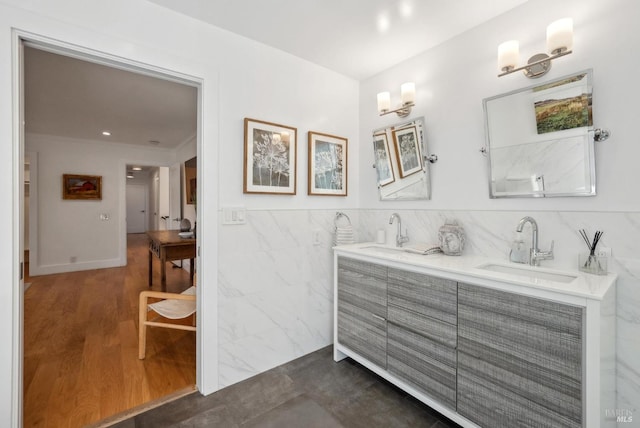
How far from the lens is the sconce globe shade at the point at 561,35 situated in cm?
139

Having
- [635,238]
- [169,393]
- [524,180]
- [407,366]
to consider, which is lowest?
[169,393]

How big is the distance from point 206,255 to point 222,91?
113 cm

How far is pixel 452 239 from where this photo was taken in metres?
1.93

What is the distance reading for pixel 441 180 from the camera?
6.97ft

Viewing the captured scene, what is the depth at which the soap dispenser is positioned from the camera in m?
1.67

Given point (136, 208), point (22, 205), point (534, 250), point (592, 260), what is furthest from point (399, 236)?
Result: point (136, 208)

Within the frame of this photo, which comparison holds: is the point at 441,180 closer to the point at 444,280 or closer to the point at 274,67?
the point at 444,280

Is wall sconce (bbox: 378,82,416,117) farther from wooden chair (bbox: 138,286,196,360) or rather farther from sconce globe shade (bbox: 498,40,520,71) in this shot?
wooden chair (bbox: 138,286,196,360)

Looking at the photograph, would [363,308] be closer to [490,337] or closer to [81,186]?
[490,337]

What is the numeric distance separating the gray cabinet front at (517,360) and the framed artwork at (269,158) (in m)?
1.42

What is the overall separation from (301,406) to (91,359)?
72.2 inches

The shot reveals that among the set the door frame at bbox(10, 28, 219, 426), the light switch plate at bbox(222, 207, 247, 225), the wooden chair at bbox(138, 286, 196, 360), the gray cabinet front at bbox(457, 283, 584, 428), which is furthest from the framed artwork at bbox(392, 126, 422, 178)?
the wooden chair at bbox(138, 286, 196, 360)

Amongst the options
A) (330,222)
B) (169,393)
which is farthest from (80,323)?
(330,222)

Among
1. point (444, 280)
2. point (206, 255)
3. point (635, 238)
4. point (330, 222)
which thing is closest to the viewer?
point (635, 238)
